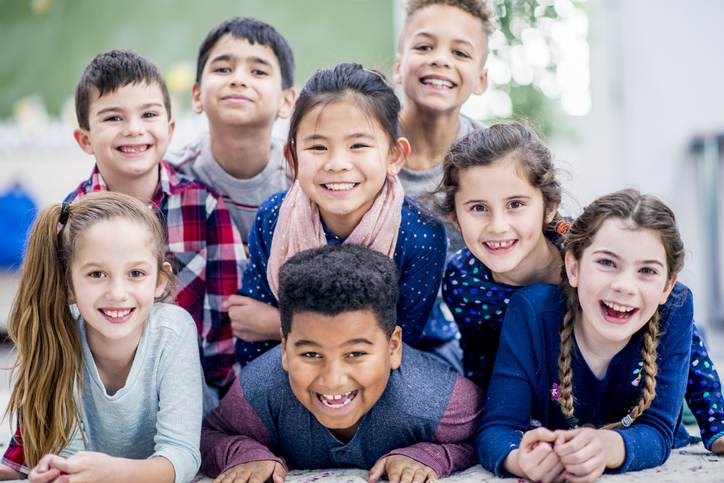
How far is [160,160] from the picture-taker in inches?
86.4

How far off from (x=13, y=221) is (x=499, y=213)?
363cm

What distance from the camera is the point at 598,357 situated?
1.72 m

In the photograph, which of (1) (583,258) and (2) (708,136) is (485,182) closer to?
(1) (583,258)

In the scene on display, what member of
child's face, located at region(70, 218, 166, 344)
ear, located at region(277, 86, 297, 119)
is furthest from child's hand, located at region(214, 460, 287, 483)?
ear, located at region(277, 86, 297, 119)

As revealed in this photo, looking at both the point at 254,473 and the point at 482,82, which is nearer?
the point at 254,473

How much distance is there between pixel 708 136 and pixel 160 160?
3230mm

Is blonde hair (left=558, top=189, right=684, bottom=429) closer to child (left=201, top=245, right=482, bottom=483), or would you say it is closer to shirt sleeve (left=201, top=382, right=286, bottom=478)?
child (left=201, top=245, right=482, bottom=483)

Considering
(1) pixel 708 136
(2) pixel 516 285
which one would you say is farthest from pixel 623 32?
(2) pixel 516 285

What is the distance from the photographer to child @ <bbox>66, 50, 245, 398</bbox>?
209 centimetres

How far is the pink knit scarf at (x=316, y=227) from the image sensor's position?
6.14ft

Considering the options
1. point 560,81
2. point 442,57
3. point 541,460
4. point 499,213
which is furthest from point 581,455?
point 560,81

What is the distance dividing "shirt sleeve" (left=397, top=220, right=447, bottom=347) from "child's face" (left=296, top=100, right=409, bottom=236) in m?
0.17

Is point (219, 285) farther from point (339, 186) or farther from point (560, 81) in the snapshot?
point (560, 81)

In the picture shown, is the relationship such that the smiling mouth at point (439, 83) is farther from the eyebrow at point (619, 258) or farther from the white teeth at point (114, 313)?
the white teeth at point (114, 313)
